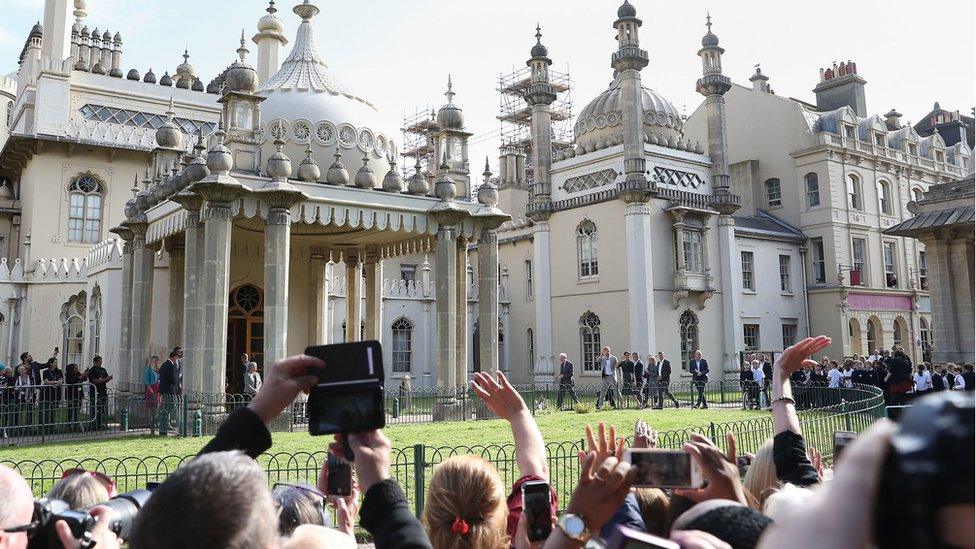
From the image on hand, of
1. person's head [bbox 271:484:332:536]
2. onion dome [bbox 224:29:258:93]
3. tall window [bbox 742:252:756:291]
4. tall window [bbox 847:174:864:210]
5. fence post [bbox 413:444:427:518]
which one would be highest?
tall window [bbox 847:174:864:210]

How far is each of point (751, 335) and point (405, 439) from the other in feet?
78.7

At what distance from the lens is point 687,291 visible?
3020 centimetres

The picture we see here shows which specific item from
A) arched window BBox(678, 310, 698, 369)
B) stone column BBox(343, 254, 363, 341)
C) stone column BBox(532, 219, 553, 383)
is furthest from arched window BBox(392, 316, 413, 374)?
arched window BBox(678, 310, 698, 369)

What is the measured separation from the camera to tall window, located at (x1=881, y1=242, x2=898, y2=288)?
127 ft

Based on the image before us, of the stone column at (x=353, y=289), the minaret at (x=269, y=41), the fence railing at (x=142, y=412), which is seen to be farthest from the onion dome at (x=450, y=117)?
the minaret at (x=269, y=41)

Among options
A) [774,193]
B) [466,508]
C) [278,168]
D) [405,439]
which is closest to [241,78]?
[278,168]

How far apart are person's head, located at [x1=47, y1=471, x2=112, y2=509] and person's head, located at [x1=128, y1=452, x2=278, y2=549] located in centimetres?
205

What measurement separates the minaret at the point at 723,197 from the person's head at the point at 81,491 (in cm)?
3049

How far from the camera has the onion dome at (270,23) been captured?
25978mm

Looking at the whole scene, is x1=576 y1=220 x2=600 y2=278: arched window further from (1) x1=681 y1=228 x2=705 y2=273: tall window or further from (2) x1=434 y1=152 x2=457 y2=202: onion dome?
(2) x1=434 y1=152 x2=457 y2=202: onion dome

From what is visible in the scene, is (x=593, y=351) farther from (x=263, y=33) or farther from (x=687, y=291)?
(x=263, y=33)

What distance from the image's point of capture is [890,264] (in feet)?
130

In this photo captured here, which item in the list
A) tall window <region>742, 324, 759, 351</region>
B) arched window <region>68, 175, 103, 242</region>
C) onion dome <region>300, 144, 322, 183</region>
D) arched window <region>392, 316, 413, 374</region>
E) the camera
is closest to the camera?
the camera

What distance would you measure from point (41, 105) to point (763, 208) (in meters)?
35.0
